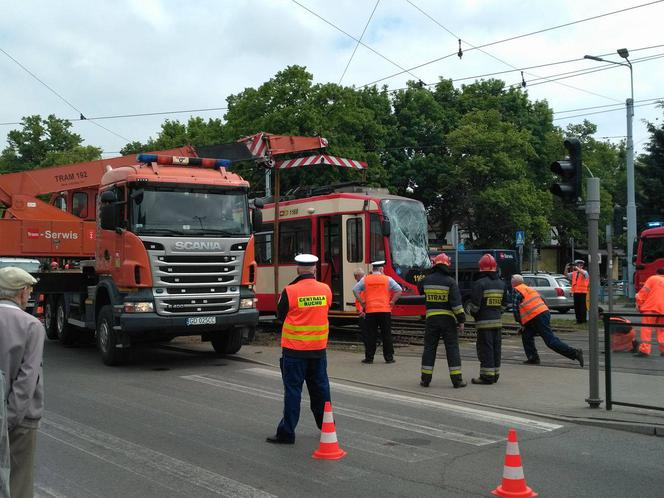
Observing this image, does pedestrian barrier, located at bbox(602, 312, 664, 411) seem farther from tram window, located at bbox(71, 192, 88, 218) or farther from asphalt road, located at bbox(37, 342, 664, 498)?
tram window, located at bbox(71, 192, 88, 218)

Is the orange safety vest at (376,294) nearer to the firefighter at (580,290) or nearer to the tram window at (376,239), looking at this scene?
the tram window at (376,239)

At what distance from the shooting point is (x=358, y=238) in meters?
16.3

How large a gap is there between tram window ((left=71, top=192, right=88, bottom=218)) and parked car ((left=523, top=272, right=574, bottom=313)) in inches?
668

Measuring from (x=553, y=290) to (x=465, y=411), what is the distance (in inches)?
783

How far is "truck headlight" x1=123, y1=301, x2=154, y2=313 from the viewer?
1129 cm

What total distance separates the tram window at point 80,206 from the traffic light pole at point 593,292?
1199 centimetres

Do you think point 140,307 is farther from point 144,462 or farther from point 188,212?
point 144,462

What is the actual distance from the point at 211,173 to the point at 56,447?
6.74 metres

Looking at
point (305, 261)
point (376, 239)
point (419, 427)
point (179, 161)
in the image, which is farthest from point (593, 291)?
point (376, 239)

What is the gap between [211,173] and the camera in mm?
12531

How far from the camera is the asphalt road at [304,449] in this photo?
17.9ft

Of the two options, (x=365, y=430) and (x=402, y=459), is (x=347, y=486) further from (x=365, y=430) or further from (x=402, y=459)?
(x=365, y=430)

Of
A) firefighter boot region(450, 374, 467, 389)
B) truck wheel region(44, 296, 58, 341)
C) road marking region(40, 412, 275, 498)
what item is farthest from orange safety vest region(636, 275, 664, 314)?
truck wheel region(44, 296, 58, 341)

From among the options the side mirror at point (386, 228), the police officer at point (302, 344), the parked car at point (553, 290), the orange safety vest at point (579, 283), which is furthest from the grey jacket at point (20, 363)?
the parked car at point (553, 290)
